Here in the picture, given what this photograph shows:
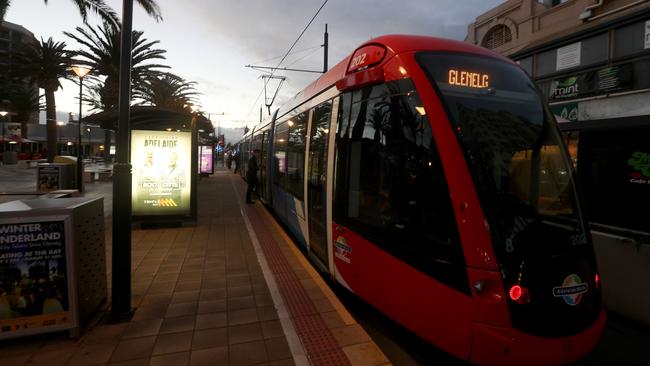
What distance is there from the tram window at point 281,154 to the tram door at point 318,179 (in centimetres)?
251

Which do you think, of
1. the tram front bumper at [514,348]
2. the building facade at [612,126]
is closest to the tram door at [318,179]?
the tram front bumper at [514,348]

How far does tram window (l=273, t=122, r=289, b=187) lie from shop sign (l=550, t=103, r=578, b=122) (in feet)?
19.4

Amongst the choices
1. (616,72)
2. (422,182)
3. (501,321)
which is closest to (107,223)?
(422,182)

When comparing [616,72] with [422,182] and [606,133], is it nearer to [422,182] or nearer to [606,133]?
[606,133]

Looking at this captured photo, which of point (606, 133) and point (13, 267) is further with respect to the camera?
point (606, 133)

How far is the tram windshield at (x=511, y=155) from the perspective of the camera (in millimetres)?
3004

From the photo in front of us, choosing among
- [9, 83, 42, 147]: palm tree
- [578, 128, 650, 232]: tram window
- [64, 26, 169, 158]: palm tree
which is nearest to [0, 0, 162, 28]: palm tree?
[64, 26, 169, 158]: palm tree

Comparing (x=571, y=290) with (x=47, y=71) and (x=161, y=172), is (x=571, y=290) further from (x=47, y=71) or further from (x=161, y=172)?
(x=47, y=71)

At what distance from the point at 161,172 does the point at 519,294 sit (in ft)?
26.9

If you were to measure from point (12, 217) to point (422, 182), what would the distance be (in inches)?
149

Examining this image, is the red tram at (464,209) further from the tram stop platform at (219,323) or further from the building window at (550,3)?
the building window at (550,3)

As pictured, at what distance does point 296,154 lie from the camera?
7.22m

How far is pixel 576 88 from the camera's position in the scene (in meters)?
7.47

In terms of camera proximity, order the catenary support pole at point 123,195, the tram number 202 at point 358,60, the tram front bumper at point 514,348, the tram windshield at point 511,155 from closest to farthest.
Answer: the tram front bumper at point 514,348, the tram windshield at point 511,155, the catenary support pole at point 123,195, the tram number 202 at point 358,60
